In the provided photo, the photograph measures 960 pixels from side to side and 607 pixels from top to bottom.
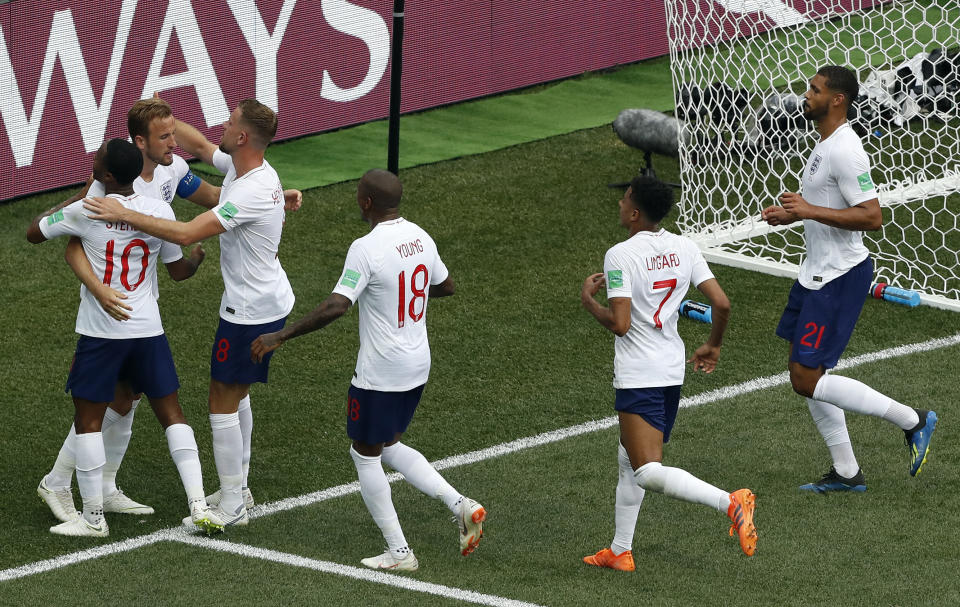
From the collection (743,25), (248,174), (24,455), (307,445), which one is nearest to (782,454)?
(307,445)

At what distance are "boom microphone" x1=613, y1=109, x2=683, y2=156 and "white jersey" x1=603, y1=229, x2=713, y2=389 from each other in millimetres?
6387

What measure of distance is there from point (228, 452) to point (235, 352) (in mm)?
492

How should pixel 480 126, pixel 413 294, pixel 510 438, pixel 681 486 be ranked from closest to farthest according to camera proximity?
pixel 681 486
pixel 413 294
pixel 510 438
pixel 480 126

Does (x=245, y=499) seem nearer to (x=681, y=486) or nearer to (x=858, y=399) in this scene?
(x=681, y=486)

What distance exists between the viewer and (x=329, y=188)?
1291 centimetres

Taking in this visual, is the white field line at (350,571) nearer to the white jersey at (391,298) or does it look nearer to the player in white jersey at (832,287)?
the white jersey at (391,298)

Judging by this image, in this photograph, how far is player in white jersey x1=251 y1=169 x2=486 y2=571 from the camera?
629 centimetres

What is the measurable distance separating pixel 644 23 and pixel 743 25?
12.8 feet

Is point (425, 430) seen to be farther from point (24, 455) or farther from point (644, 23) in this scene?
point (644, 23)

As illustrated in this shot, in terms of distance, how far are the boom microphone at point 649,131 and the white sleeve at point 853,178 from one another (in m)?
5.52

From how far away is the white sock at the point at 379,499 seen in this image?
21.5ft

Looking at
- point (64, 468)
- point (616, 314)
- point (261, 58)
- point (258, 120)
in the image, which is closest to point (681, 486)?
point (616, 314)

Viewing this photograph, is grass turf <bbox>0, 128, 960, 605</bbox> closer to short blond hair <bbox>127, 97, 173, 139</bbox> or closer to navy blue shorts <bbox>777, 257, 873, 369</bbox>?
navy blue shorts <bbox>777, 257, 873, 369</bbox>

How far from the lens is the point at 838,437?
7.45 m
